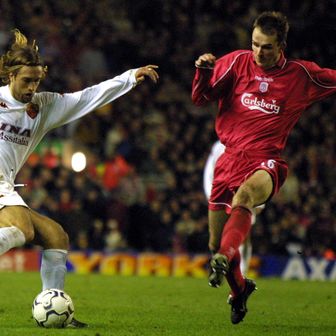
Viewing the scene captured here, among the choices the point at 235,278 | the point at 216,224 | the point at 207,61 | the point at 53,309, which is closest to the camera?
the point at 53,309

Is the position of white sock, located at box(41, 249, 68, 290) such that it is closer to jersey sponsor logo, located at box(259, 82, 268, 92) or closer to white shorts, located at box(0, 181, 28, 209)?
white shorts, located at box(0, 181, 28, 209)

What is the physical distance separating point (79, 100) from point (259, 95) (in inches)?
63.4

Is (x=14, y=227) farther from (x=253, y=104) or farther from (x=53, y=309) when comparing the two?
(x=253, y=104)

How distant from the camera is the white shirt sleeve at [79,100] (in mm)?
8148

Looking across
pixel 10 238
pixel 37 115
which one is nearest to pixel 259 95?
pixel 37 115

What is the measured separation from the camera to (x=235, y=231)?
7582 millimetres

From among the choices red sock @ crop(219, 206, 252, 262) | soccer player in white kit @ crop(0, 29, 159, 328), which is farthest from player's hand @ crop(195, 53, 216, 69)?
red sock @ crop(219, 206, 252, 262)

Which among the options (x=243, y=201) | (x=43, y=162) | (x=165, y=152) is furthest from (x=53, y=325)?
(x=165, y=152)

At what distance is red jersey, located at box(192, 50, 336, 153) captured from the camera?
27.7 ft

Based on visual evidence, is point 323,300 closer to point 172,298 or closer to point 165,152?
point 172,298

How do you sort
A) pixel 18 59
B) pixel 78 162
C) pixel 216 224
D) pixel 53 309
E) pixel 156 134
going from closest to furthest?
pixel 53 309 → pixel 18 59 → pixel 216 224 → pixel 78 162 → pixel 156 134

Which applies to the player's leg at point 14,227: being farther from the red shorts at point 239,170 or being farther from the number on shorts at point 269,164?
the number on shorts at point 269,164

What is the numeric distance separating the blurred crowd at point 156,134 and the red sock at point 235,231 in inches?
403

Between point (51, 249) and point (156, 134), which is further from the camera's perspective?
point (156, 134)
